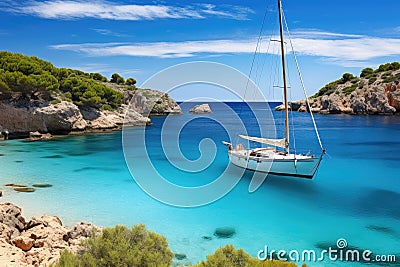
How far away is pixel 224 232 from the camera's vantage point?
12117 millimetres

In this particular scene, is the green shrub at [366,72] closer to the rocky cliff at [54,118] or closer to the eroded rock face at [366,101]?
the eroded rock face at [366,101]

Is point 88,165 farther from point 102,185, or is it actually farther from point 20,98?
point 20,98

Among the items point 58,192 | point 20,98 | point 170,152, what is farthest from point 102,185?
point 20,98

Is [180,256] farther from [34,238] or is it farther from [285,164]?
[285,164]

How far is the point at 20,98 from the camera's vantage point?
3644cm

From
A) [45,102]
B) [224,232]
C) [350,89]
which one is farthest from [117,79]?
[224,232]

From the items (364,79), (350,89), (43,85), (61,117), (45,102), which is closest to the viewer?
(43,85)

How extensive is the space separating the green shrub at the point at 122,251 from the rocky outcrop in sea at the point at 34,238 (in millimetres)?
986

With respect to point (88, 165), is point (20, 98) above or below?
above

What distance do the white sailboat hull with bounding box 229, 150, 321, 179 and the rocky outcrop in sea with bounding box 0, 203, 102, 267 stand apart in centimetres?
1149

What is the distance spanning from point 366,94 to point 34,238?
8035cm

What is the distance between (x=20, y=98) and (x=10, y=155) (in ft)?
43.0

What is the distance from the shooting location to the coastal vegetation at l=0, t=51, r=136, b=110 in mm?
34625

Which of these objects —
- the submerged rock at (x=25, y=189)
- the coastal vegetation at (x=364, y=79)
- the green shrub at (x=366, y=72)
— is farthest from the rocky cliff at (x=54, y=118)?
the green shrub at (x=366, y=72)
